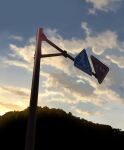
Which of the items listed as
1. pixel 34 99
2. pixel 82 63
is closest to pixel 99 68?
pixel 82 63

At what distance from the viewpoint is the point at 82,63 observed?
1152cm

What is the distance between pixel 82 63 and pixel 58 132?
1000 inches

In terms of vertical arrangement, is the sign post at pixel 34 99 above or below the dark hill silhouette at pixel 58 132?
below

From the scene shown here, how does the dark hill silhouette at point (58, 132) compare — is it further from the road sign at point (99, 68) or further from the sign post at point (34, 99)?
the sign post at point (34, 99)

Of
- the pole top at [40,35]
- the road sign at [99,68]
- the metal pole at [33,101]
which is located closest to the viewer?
the metal pole at [33,101]

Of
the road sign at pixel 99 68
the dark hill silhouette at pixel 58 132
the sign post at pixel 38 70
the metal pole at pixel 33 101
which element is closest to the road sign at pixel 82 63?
the sign post at pixel 38 70

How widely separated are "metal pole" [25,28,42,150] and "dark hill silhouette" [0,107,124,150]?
25.3 metres

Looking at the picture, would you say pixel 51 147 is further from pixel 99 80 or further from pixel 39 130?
pixel 99 80

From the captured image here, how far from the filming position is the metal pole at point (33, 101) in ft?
29.9

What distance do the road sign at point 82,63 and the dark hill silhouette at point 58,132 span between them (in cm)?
2440

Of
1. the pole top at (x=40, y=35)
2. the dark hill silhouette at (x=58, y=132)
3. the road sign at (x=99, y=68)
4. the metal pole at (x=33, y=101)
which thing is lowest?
the metal pole at (x=33, y=101)

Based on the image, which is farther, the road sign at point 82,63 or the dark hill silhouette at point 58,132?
the dark hill silhouette at point 58,132

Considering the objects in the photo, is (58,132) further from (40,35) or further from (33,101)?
(33,101)

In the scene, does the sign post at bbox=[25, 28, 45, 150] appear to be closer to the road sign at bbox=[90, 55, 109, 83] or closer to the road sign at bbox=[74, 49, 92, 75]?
the road sign at bbox=[74, 49, 92, 75]
